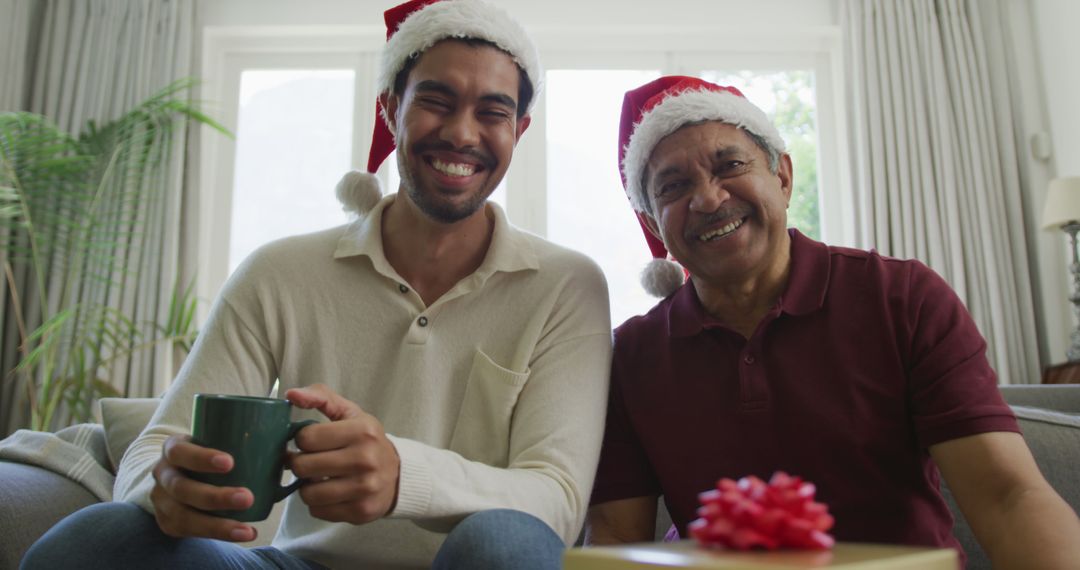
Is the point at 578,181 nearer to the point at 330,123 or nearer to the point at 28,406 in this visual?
the point at 330,123

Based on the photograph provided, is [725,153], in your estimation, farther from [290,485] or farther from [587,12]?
[587,12]

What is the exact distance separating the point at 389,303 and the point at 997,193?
3.30 meters

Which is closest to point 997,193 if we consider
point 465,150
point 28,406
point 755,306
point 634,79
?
point 634,79

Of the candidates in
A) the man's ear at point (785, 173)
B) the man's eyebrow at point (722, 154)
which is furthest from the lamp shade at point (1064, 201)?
the man's eyebrow at point (722, 154)

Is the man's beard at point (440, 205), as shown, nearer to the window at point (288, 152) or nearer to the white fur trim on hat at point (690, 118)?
the white fur trim on hat at point (690, 118)

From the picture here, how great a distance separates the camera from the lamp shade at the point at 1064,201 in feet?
10.1

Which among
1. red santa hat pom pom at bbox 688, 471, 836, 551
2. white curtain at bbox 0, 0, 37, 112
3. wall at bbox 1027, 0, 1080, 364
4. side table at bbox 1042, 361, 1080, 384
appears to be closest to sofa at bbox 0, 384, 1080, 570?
red santa hat pom pom at bbox 688, 471, 836, 551

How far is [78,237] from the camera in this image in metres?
3.43

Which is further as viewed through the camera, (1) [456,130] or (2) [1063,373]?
(2) [1063,373]

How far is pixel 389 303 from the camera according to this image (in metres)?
1.25

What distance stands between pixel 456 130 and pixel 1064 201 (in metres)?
2.76

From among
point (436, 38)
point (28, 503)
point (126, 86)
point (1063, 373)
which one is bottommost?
point (28, 503)

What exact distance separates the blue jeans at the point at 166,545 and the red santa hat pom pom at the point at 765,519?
252mm

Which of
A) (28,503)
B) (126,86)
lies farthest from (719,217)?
(126,86)
